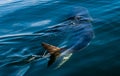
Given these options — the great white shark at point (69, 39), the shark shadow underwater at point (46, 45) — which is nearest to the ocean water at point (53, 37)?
the shark shadow underwater at point (46, 45)

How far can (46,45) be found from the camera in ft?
20.5

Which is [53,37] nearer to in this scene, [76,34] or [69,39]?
[69,39]

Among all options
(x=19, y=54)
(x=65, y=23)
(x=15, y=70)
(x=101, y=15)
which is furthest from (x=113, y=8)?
(x=15, y=70)

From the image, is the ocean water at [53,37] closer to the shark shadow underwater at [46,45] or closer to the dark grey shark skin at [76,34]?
the shark shadow underwater at [46,45]

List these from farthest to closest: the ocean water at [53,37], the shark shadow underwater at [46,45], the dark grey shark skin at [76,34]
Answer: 1. the dark grey shark skin at [76,34]
2. the shark shadow underwater at [46,45]
3. the ocean water at [53,37]

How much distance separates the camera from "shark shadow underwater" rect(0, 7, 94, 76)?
21.5 feet

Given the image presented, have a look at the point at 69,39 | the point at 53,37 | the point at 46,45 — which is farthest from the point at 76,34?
the point at 46,45

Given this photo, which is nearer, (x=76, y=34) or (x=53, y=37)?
(x=76, y=34)

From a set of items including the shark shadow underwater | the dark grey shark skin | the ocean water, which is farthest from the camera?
the dark grey shark skin

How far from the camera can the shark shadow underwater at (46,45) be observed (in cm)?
654

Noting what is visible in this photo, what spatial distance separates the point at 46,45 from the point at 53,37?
222 cm

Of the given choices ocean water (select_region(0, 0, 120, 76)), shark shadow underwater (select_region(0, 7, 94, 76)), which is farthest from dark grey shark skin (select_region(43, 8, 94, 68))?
ocean water (select_region(0, 0, 120, 76))

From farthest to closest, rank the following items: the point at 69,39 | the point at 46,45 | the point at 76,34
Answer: the point at 76,34 → the point at 69,39 → the point at 46,45

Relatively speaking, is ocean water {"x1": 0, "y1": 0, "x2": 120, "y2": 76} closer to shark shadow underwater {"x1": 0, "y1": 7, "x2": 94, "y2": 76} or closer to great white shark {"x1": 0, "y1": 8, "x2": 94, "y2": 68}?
shark shadow underwater {"x1": 0, "y1": 7, "x2": 94, "y2": 76}
